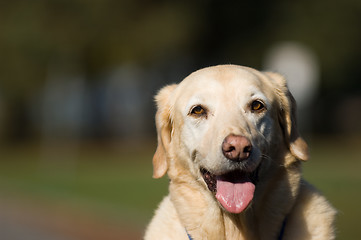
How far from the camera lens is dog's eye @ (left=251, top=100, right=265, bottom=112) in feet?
18.0

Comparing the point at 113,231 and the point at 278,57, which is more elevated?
the point at 278,57

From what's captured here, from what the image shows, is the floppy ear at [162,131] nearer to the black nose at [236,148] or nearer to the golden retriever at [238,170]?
the golden retriever at [238,170]

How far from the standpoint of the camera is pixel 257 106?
5.51 m

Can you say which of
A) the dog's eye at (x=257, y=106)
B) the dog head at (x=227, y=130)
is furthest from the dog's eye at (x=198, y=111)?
the dog's eye at (x=257, y=106)

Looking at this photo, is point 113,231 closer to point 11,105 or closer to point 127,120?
point 11,105

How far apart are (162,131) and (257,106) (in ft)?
3.14

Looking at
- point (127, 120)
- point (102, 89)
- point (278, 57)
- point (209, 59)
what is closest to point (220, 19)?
point (209, 59)

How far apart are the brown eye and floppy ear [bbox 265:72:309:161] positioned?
0.27 m

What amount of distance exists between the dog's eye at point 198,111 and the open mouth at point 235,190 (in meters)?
0.57

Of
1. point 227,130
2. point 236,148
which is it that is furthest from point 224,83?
point 236,148

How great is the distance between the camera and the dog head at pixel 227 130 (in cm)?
508

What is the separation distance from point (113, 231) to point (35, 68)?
22.5 m

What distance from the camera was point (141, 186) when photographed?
18812 millimetres

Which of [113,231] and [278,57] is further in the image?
[278,57]
